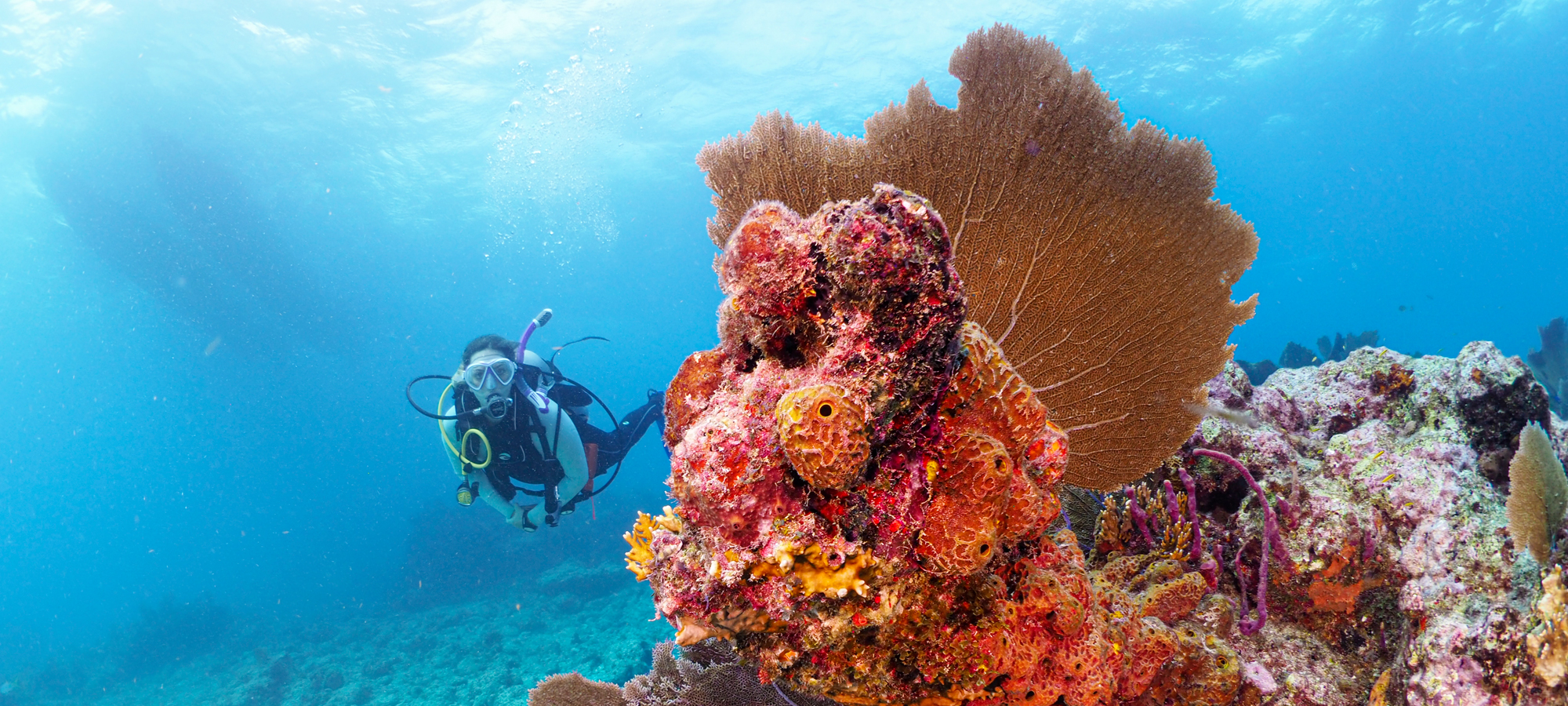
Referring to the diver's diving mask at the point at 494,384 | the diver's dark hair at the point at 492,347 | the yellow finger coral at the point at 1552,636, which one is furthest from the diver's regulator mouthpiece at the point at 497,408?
the yellow finger coral at the point at 1552,636

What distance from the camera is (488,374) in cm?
849

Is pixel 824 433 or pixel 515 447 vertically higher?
pixel 515 447

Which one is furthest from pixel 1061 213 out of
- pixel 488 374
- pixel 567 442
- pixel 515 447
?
pixel 515 447

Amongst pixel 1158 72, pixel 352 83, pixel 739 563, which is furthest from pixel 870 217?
pixel 1158 72

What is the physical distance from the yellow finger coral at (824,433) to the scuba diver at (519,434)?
734 centimetres

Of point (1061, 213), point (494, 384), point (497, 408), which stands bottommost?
point (1061, 213)

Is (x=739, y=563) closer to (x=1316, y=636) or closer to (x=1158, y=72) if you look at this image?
(x=1316, y=636)

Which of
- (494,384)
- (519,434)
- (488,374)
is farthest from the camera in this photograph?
(519,434)

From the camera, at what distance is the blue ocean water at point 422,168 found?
23141 millimetres

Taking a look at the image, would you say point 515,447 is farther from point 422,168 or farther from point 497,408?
point 422,168

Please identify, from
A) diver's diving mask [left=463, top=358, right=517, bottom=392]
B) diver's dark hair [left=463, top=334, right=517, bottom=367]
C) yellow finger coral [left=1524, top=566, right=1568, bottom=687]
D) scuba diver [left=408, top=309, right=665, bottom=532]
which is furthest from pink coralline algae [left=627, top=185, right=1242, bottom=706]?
diver's dark hair [left=463, top=334, right=517, bottom=367]

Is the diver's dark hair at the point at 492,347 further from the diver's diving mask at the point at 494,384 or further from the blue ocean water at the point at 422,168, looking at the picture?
the blue ocean water at the point at 422,168

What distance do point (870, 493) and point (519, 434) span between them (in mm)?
8408

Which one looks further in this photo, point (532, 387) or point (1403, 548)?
point (532, 387)
